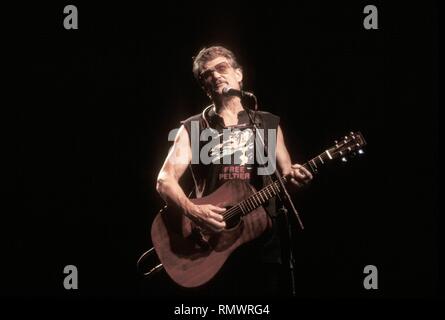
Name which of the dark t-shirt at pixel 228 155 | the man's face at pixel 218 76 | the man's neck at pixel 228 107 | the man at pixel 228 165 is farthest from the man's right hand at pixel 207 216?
the man's face at pixel 218 76

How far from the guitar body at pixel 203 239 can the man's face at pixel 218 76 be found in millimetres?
599

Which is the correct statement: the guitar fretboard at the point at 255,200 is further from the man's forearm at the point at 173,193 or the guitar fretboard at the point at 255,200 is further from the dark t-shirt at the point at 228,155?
the man's forearm at the point at 173,193

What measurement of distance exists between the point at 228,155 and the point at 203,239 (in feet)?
1.70

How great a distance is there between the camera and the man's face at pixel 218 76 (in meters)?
3.13

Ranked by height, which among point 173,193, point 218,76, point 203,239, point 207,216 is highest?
point 218,76

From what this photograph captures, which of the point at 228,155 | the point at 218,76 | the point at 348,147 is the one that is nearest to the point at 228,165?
the point at 228,155

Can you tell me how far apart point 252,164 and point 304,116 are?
609mm

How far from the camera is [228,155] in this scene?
306cm

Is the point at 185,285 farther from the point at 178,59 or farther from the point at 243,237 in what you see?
the point at 178,59

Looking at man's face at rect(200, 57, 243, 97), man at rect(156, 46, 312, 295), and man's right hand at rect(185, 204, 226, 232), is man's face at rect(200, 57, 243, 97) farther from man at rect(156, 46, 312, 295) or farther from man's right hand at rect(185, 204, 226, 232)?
man's right hand at rect(185, 204, 226, 232)

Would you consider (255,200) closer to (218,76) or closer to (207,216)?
(207,216)

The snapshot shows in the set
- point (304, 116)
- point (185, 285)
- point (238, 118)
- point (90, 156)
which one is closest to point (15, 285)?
point (90, 156)

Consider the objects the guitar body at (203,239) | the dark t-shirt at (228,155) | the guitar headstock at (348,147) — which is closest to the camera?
the guitar headstock at (348,147)

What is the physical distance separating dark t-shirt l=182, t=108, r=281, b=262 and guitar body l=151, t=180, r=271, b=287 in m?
0.08
